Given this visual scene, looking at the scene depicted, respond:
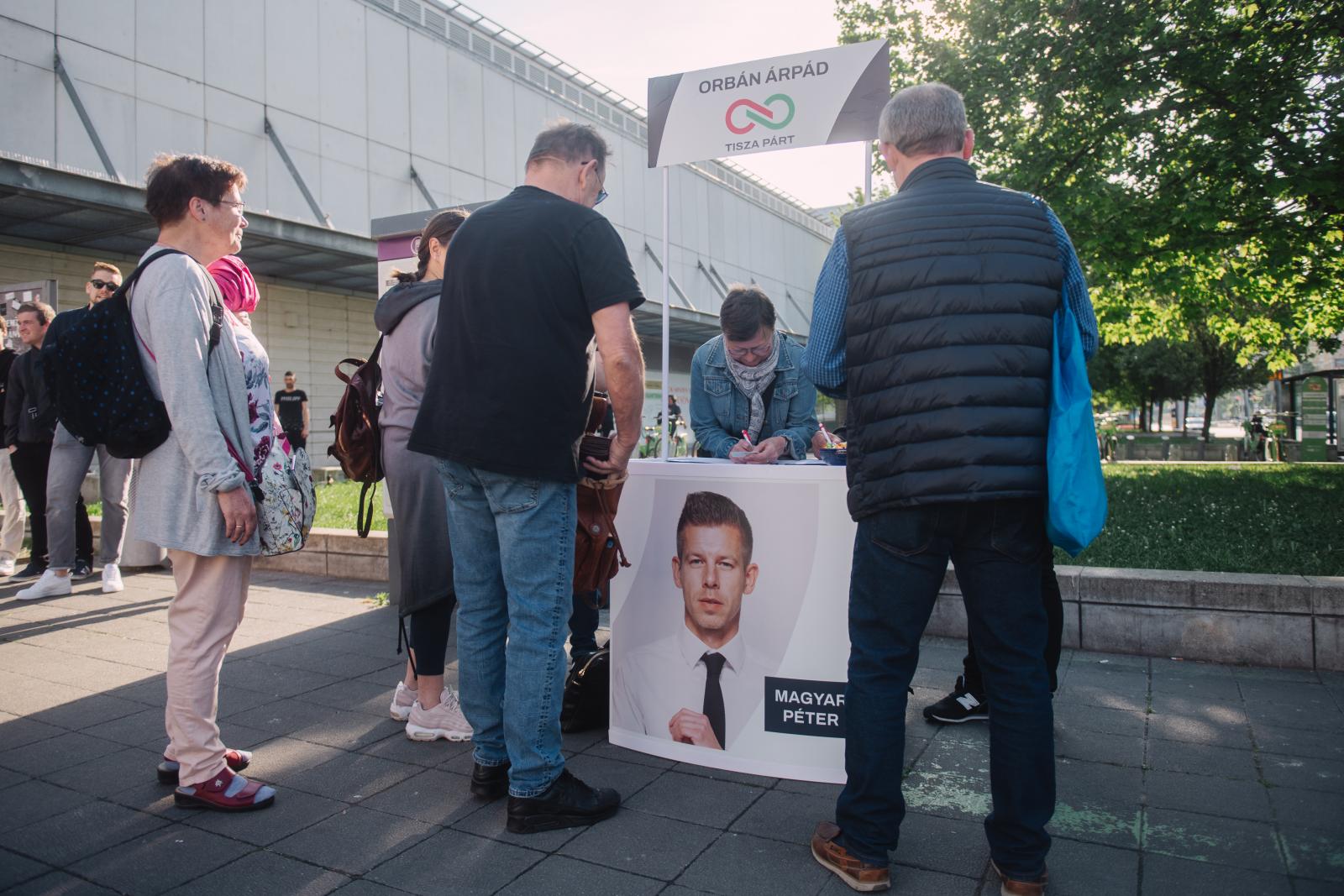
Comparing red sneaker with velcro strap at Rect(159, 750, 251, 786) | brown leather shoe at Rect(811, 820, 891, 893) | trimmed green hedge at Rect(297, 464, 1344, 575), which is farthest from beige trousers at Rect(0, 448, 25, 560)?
brown leather shoe at Rect(811, 820, 891, 893)

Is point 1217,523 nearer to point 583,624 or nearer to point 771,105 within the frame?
point 771,105

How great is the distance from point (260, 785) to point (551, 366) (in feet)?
5.51

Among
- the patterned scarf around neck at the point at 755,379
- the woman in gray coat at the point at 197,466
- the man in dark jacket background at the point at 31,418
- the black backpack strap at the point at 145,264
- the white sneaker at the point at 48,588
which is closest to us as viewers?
the woman in gray coat at the point at 197,466

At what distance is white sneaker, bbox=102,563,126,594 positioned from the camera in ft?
21.6

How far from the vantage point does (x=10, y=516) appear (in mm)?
7398

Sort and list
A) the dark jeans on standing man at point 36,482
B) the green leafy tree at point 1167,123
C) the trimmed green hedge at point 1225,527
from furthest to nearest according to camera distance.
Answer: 1. the green leafy tree at point 1167,123
2. the dark jeans on standing man at point 36,482
3. the trimmed green hedge at point 1225,527

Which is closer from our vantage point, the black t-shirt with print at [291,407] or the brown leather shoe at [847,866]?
the brown leather shoe at [847,866]

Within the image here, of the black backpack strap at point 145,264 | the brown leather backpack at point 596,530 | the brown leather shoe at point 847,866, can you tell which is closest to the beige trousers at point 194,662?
the black backpack strap at point 145,264

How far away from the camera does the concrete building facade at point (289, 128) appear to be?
15023 mm

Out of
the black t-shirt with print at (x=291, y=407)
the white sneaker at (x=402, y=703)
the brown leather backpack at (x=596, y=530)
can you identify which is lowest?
the white sneaker at (x=402, y=703)

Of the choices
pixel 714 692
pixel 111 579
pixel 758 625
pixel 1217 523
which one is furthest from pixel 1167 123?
pixel 111 579

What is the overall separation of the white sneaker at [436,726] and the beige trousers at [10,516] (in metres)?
5.71

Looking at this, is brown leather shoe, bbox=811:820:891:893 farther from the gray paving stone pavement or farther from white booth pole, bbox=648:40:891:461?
white booth pole, bbox=648:40:891:461

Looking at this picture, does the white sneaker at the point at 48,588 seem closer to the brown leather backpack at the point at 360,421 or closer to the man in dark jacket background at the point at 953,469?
the brown leather backpack at the point at 360,421
